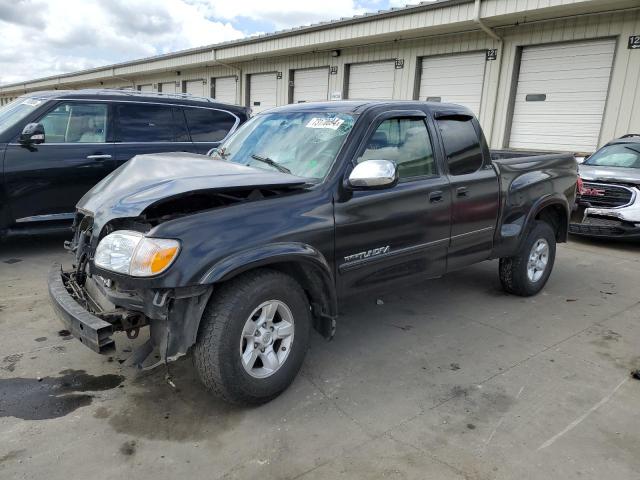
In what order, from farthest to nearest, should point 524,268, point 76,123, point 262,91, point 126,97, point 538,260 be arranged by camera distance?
point 262,91 < point 126,97 < point 76,123 < point 538,260 < point 524,268

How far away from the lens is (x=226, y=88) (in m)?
21.8

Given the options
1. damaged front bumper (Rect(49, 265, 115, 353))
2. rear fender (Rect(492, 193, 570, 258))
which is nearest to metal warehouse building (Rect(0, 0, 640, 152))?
rear fender (Rect(492, 193, 570, 258))

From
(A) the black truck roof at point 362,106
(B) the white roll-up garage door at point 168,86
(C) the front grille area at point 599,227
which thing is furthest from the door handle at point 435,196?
(B) the white roll-up garage door at point 168,86

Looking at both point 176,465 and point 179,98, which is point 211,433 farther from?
point 179,98

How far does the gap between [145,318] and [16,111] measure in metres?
4.71

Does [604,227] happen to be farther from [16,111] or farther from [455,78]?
[16,111]

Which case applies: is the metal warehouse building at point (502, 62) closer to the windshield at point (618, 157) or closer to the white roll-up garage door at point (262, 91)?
the white roll-up garage door at point (262, 91)

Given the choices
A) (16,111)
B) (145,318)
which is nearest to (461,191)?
(145,318)

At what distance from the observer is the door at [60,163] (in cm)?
571

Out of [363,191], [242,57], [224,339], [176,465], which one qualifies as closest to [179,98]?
[363,191]

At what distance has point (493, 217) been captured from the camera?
4.54 meters

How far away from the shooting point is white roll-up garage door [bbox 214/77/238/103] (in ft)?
69.9

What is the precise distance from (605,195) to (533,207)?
3669mm

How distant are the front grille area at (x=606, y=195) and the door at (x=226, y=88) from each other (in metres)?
16.2
